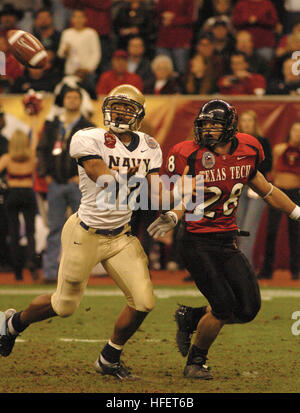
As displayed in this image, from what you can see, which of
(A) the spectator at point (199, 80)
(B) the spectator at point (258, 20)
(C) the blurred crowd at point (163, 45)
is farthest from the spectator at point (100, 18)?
(B) the spectator at point (258, 20)

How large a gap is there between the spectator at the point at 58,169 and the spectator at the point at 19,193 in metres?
0.18

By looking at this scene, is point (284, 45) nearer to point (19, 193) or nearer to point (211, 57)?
point (211, 57)

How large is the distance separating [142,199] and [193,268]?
58 centimetres

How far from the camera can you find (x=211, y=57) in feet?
35.2

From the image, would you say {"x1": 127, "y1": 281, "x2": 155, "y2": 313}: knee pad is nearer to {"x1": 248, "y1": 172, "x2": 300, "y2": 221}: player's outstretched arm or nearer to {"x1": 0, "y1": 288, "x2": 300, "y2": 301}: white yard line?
{"x1": 248, "y1": 172, "x2": 300, "y2": 221}: player's outstretched arm

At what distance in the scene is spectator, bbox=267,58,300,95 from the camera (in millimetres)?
10148

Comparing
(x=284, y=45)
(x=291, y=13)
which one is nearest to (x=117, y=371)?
(x=284, y=45)

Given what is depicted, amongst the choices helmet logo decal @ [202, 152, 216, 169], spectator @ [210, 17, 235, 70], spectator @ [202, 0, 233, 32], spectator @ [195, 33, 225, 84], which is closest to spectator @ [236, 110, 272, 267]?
spectator @ [195, 33, 225, 84]

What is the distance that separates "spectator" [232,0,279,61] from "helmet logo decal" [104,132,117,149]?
667 centimetres

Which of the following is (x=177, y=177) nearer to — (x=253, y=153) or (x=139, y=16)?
(x=253, y=153)

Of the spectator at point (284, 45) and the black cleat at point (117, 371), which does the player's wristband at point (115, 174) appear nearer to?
the black cleat at point (117, 371)

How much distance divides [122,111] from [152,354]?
5.85 ft

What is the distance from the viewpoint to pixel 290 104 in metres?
10.0

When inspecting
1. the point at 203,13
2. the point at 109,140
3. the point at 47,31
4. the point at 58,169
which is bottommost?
the point at 58,169
